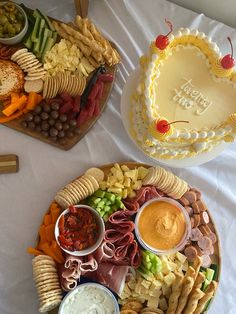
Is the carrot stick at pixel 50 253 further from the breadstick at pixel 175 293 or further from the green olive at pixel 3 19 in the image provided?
the green olive at pixel 3 19

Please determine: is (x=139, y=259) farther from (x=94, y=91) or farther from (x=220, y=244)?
(x=94, y=91)

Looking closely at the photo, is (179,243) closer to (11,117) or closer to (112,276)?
(112,276)

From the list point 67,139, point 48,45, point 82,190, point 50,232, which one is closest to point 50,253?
point 50,232

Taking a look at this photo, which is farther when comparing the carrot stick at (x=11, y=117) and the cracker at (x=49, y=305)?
the carrot stick at (x=11, y=117)

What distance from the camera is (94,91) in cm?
109

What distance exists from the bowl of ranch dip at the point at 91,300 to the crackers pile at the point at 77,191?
174 mm

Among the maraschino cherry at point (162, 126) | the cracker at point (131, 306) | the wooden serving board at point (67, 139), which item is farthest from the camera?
the wooden serving board at point (67, 139)

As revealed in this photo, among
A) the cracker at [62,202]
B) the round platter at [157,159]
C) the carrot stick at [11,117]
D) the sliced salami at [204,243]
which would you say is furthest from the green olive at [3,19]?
the sliced salami at [204,243]

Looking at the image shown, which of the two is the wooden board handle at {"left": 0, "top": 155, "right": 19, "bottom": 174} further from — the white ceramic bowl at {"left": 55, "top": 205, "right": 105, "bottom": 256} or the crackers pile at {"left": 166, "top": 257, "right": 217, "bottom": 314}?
the crackers pile at {"left": 166, "top": 257, "right": 217, "bottom": 314}

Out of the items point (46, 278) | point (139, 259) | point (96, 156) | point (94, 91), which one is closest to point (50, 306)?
point (46, 278)

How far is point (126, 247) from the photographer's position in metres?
0.99

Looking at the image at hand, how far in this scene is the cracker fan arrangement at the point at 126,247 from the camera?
0.95 metres

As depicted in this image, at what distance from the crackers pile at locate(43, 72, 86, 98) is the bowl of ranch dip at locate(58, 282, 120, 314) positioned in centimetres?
43

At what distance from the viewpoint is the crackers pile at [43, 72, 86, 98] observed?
1.07 metres
